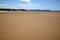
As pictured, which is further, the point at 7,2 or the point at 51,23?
the point at 51,23

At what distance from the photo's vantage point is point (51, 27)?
1.42 meters

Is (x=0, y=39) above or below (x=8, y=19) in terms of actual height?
below

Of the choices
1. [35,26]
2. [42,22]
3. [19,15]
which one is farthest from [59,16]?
[19,15]

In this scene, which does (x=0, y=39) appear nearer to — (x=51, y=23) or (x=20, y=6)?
(x=20, y=6)

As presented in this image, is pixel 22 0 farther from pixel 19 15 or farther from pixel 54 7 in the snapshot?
pixel 54 7

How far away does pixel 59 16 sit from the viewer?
4.62ft

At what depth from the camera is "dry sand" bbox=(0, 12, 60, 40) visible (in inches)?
51.8

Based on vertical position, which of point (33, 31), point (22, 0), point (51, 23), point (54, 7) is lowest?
point (33, 31)

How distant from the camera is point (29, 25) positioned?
137cm

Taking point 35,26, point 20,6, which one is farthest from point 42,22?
point 20,6

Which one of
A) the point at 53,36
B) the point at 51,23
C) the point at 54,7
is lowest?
the point at 53,36

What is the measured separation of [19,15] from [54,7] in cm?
56

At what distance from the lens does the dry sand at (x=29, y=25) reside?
4.32 ft

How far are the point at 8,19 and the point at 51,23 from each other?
678 mm
